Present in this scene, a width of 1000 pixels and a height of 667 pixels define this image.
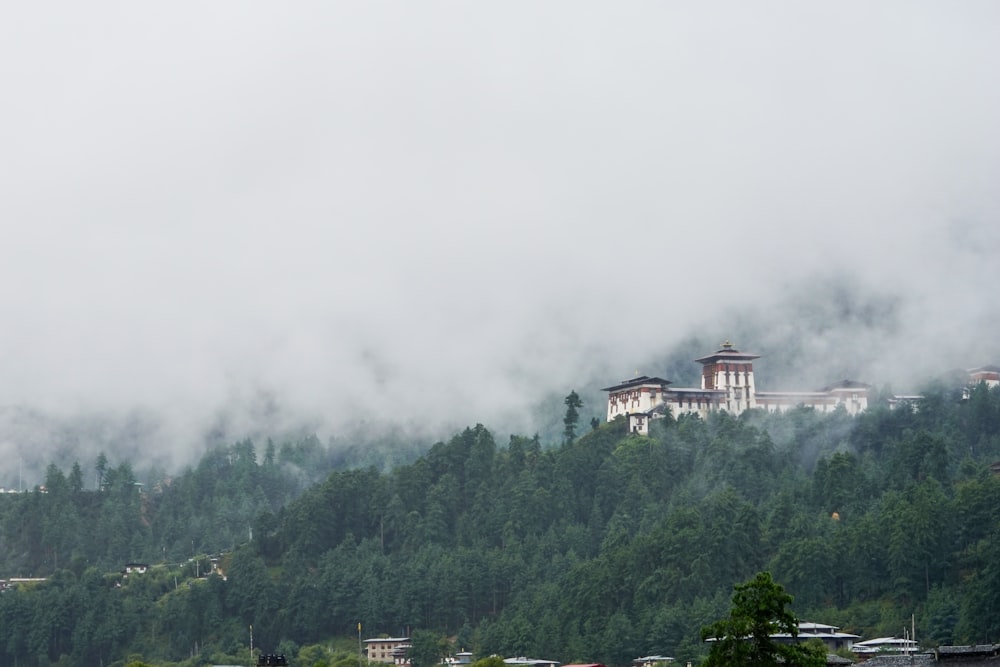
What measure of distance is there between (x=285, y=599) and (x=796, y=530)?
159 feet

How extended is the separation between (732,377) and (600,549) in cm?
3493

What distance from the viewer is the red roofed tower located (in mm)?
195875

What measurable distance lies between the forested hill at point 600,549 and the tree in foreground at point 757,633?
180ft

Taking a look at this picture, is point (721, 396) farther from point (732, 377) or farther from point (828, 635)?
point (828, 635)

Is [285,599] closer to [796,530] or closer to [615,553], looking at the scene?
[615,553]

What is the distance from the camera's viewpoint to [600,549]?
552 ft

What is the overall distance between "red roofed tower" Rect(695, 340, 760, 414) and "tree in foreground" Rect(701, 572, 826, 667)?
404 ft

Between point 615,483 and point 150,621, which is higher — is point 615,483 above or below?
above

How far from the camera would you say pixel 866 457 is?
171000 millimetres

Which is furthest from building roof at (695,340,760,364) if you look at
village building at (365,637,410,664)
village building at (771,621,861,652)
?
village building at (771,621,861,652)

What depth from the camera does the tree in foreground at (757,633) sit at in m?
71.7

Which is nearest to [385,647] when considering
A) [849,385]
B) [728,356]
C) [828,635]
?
[828,635]

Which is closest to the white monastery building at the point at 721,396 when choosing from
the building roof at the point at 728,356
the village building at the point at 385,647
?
the building roof at the point at 728,356

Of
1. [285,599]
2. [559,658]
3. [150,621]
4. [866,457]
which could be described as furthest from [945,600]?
[150,621]
